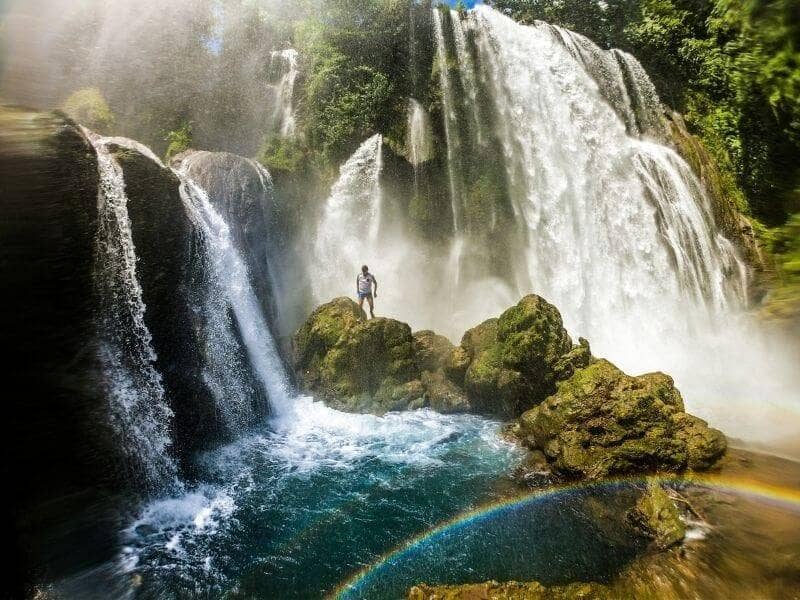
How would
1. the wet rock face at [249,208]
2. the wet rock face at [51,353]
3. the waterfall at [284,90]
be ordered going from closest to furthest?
the wet rock face at [51,353]
the wet rock face at [249,208]
the waterfall at [284,90]

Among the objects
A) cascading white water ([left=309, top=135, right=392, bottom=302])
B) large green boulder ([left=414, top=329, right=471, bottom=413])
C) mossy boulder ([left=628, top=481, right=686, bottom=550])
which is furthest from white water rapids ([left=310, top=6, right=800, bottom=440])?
mossy boulder ([left=628, top=481, right=686, bottom=550])

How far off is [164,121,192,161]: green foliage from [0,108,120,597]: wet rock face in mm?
10193

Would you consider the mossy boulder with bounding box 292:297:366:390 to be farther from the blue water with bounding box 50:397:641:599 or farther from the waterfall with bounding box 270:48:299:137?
the waterfall with bounding box 270:48:299:137

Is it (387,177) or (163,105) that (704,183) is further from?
(163,105)

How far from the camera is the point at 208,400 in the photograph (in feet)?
35.0

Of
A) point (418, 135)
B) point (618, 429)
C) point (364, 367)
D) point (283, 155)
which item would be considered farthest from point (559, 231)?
point (283, 155)

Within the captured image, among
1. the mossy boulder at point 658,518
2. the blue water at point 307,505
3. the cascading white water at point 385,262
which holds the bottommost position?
the mossy boulder at point 658,518

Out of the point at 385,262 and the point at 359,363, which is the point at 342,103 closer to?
the point at 385,262

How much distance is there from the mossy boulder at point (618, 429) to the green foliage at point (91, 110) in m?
17.3

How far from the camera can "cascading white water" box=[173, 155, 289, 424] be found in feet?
37.5

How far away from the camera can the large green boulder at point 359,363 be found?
12805 mm

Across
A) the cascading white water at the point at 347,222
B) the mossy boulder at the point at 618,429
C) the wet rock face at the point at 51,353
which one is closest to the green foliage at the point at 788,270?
the mossy boulder at the point at 618,429

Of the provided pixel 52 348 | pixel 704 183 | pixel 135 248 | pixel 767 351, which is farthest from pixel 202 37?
pixel 767 351

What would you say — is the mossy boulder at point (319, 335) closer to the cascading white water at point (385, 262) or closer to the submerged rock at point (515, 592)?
the cascading white water at point (385, 262)
